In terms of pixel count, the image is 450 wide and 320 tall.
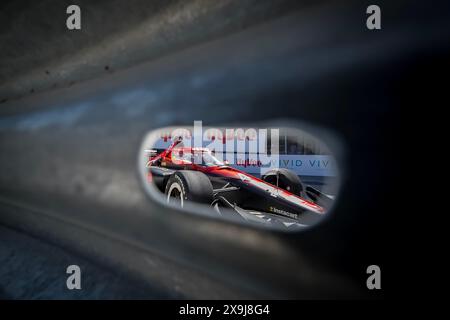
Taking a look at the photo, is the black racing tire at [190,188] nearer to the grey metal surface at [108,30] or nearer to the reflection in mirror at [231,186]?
the reflection in mirror at [231,186]

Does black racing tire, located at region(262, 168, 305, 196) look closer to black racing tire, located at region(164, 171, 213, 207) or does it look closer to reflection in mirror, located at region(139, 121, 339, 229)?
reflection in mirror, located at region(139, 121, 339, 229)

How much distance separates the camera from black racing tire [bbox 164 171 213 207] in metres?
1.41

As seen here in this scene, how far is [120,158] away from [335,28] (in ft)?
2.03

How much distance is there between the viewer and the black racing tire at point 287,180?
240cm

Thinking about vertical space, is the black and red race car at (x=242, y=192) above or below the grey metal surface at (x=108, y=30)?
below

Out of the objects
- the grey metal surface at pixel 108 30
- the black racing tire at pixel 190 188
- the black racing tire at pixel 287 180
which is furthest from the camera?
the black racing tire at pixel 287 180

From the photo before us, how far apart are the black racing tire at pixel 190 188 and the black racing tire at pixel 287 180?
3.96 feet

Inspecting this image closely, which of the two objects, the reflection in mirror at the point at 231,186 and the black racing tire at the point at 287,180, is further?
the black racing tire at the point at 287,180

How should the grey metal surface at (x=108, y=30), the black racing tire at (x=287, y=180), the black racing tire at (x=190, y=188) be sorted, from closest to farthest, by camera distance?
the grey metal surface at (x=108, y=30) → the black racing tire at (x=190, y=188) → the black racing tire at (x=287, y=180)

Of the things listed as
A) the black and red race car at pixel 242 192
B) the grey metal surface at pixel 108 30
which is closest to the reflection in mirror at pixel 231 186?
the black and red race car at pixel 242 192

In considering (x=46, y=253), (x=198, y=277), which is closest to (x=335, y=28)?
(x=198, y=277)

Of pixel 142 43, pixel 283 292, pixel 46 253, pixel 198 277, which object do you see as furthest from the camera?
pixel 46 253
